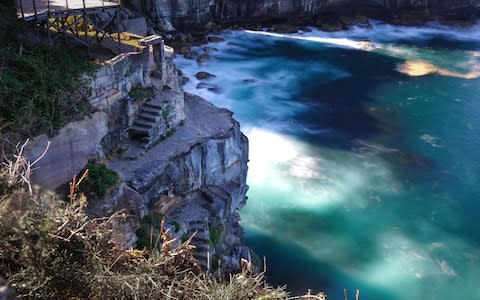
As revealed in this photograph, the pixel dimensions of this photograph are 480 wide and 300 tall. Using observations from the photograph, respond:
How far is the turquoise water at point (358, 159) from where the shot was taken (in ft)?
52.3

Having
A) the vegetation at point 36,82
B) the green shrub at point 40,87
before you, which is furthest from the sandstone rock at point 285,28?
the green shrub at point 40,87

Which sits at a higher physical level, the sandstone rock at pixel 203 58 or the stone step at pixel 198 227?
the sandstone rock at pixel 203 58

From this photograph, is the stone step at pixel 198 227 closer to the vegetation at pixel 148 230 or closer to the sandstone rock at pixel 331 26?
the vegetation at pixel 148 230

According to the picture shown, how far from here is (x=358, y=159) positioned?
71.0 ft

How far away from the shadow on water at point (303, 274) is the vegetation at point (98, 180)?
6.44 m

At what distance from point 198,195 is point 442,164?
12.1 meters

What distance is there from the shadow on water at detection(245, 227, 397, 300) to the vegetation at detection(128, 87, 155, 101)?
6185 mm

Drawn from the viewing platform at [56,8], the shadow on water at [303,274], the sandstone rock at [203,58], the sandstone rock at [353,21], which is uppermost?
the viewing platform at [56,8]

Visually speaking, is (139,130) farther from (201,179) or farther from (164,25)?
(164,25)

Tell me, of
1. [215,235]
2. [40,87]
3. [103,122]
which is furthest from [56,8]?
[215,235]

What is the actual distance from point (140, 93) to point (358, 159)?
11.3 meters

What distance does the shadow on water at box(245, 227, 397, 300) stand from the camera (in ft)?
49.4

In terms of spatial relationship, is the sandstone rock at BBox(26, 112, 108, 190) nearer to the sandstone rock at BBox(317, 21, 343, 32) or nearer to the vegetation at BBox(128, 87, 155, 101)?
the vegetation at BBox(128, 87, 155, 101)

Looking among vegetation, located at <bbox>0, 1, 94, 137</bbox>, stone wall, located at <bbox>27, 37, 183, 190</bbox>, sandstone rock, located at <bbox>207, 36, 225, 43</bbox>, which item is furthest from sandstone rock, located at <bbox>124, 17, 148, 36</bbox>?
vegetation, located at <bbox>0, 1, 94, 137</bbox>
